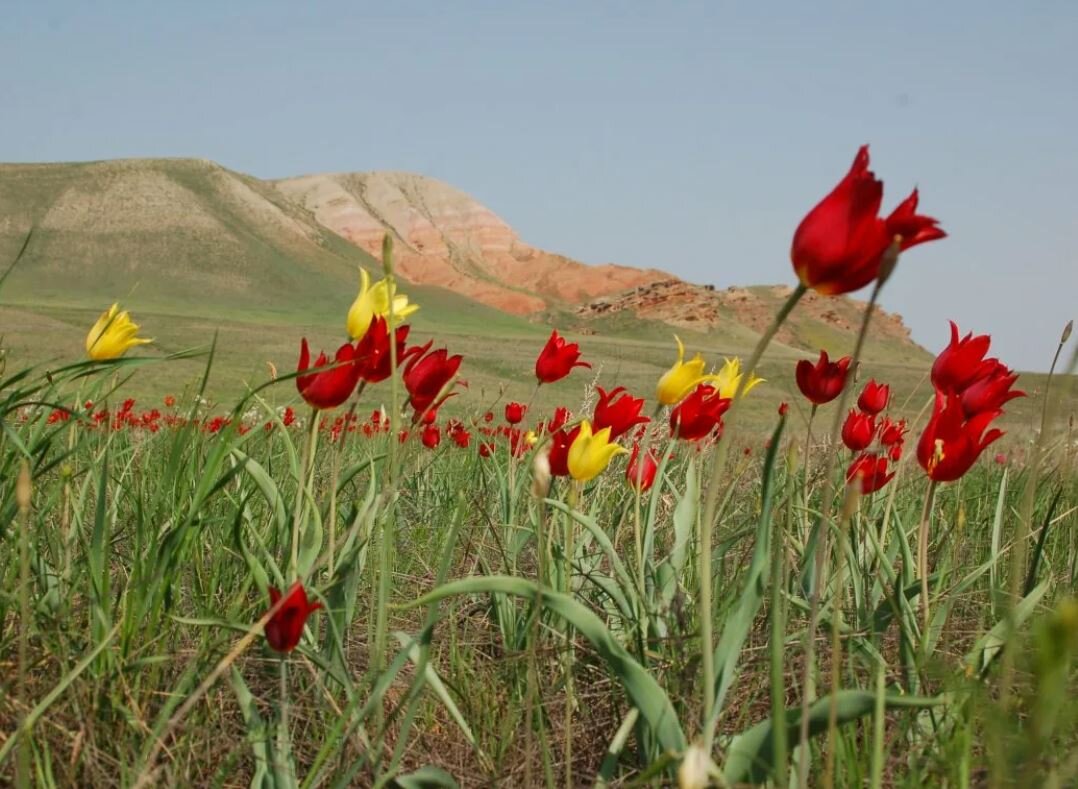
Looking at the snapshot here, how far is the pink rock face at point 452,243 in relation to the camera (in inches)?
3664

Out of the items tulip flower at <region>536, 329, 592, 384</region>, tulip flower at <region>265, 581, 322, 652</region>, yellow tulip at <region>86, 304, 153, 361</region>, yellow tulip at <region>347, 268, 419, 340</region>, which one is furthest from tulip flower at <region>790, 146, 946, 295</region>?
yellow tulip at <region>86, 304, 153, 361</region>

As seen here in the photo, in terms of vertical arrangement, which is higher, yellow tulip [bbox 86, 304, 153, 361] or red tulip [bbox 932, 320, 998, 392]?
red tulip [bbox 932, 320, 998, 392]

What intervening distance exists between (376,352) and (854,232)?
85 cm

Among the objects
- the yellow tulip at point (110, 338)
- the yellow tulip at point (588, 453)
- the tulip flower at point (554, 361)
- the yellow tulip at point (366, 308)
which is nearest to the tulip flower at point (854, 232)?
the yellow tulip at point (588, 453)

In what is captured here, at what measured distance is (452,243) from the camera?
10562 cm

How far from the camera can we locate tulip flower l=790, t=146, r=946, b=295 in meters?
1.05

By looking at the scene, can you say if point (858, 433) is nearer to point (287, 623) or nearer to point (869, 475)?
point (869, 475)

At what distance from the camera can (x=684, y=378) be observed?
2.03 metres

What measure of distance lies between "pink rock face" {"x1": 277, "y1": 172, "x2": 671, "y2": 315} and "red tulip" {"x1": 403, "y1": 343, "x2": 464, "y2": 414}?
88.4 meters

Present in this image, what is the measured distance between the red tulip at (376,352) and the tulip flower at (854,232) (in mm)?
777

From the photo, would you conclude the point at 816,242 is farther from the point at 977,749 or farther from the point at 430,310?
the point at 430,310

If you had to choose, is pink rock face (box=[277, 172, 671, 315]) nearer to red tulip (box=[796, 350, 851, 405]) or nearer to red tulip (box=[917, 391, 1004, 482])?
red tulip (box=[796, 350, 851, 405])

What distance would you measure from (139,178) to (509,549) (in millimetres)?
71002

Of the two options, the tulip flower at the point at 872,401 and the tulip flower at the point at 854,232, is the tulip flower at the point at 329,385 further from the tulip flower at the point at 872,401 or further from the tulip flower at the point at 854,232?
the tulip flower at the point at 872,401
